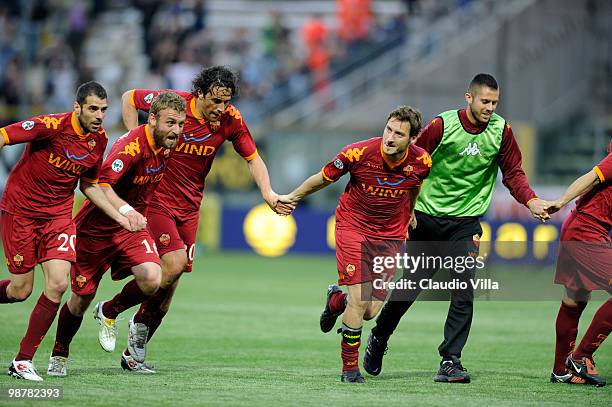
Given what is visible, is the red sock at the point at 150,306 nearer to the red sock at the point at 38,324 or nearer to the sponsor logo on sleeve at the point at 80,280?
the sponsor logo on sleeve at the point at 80,280

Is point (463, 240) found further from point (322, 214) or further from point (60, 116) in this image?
point (322, 214)

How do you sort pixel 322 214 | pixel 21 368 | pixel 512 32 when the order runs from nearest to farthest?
pixel 21 368 < pixel 322 214 < pixel 512 32

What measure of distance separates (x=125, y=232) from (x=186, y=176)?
0.93m

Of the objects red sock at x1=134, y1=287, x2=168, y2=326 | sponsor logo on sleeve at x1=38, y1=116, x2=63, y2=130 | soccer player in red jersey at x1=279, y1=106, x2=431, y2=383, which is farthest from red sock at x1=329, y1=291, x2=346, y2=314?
sponsor logo on sleeve at x1=38, y1=116, x2=63, y2=130

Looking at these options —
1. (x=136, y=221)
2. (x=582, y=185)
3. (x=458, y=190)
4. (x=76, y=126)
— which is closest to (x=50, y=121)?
(x=76, y=126)

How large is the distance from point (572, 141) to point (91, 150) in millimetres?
16523

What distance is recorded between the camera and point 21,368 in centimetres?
854

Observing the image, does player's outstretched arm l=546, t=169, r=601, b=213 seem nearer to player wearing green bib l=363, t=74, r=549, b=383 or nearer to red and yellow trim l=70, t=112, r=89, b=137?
player wearing green bib l=363, t=74, r=549, b=383

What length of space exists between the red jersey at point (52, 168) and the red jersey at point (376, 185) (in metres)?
1.92

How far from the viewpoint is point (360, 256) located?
29.9ft

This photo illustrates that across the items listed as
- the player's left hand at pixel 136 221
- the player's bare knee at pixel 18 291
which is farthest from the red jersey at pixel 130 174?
the player's bare knee at pixel 18 291

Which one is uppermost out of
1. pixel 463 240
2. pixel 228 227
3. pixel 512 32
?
pixel 512 32

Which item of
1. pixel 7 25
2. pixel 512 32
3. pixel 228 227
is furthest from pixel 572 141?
pixel 7 25

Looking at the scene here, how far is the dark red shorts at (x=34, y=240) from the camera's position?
8.80 m
